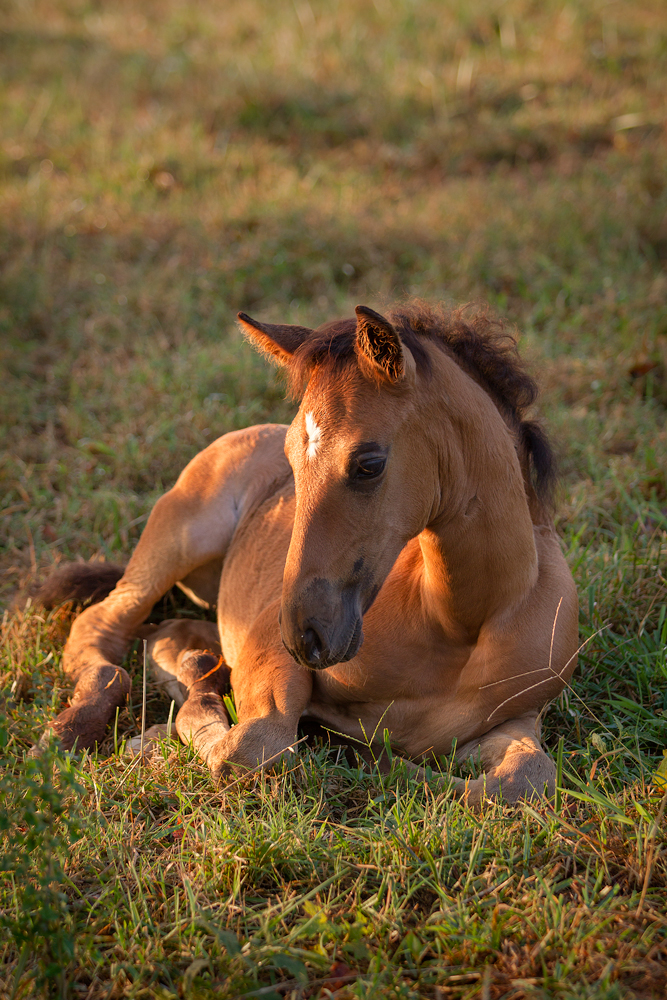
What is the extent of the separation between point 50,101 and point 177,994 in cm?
1022

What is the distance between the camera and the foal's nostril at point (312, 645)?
2131mm

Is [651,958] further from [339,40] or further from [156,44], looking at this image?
[156,44]

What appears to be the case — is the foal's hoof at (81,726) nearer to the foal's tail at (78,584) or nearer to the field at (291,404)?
the field at (291,404)

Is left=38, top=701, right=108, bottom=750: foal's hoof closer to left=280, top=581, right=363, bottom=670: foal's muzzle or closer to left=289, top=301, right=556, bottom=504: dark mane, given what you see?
left=280, top=581, right=363, bottom=670: foal's muzzle

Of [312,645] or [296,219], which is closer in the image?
[312,645]

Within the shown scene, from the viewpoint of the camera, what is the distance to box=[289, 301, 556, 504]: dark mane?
7.52 ft

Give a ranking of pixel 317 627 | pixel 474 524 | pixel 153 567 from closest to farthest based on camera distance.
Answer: pixel 317 627
pixel 474 524
pixel 153 567

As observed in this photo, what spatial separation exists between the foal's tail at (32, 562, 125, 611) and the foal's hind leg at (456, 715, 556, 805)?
1.95m

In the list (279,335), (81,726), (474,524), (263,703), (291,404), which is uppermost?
(279,335)

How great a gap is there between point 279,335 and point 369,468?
2.20ft

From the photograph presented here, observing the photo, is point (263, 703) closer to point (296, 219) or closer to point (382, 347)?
point (382, 347)

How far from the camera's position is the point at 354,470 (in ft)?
7.09

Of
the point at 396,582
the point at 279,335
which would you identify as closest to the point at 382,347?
the point at 279,335

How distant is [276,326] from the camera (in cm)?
261
